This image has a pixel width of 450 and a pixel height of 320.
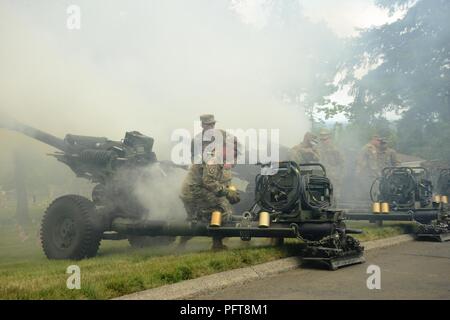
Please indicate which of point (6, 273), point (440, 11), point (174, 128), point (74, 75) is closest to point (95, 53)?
point (74, 75)

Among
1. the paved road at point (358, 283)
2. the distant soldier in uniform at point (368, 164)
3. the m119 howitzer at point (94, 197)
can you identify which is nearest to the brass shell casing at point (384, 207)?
the paved road at point (358, 283)

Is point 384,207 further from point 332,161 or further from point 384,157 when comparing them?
point 384,157

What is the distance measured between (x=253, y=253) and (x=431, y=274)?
2077 millimetres

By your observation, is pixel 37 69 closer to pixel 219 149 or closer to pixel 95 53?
pixel 95 53

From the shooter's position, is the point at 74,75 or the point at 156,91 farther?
the point at 156,91

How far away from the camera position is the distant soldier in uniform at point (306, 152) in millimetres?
11594

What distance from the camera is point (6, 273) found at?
19.6 ft

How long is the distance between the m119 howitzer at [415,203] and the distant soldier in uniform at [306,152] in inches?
61.0

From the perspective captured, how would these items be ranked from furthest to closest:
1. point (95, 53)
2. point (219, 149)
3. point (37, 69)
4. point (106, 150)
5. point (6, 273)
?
1. point (95, 53)
2. point (37, 69)
3. point (106, 150)
4. point (219, 149)
5. point (6, 273)

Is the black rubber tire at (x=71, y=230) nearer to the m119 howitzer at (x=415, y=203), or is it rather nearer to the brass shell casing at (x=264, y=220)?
the brass shell casing at (x=264, y=220)

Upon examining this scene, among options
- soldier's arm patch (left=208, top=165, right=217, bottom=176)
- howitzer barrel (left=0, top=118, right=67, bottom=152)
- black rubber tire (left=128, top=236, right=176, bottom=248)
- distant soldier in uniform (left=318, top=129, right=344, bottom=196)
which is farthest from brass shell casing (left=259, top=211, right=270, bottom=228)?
distant soldier in uniform (left=318, top=129, right=344, bottom=196)

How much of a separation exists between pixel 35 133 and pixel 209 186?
3.59 metres

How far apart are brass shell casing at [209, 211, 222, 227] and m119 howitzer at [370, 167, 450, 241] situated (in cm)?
468

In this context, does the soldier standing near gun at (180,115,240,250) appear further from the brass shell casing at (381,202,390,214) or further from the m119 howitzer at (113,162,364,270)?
the brass shell casing at (381,202,390,214)
